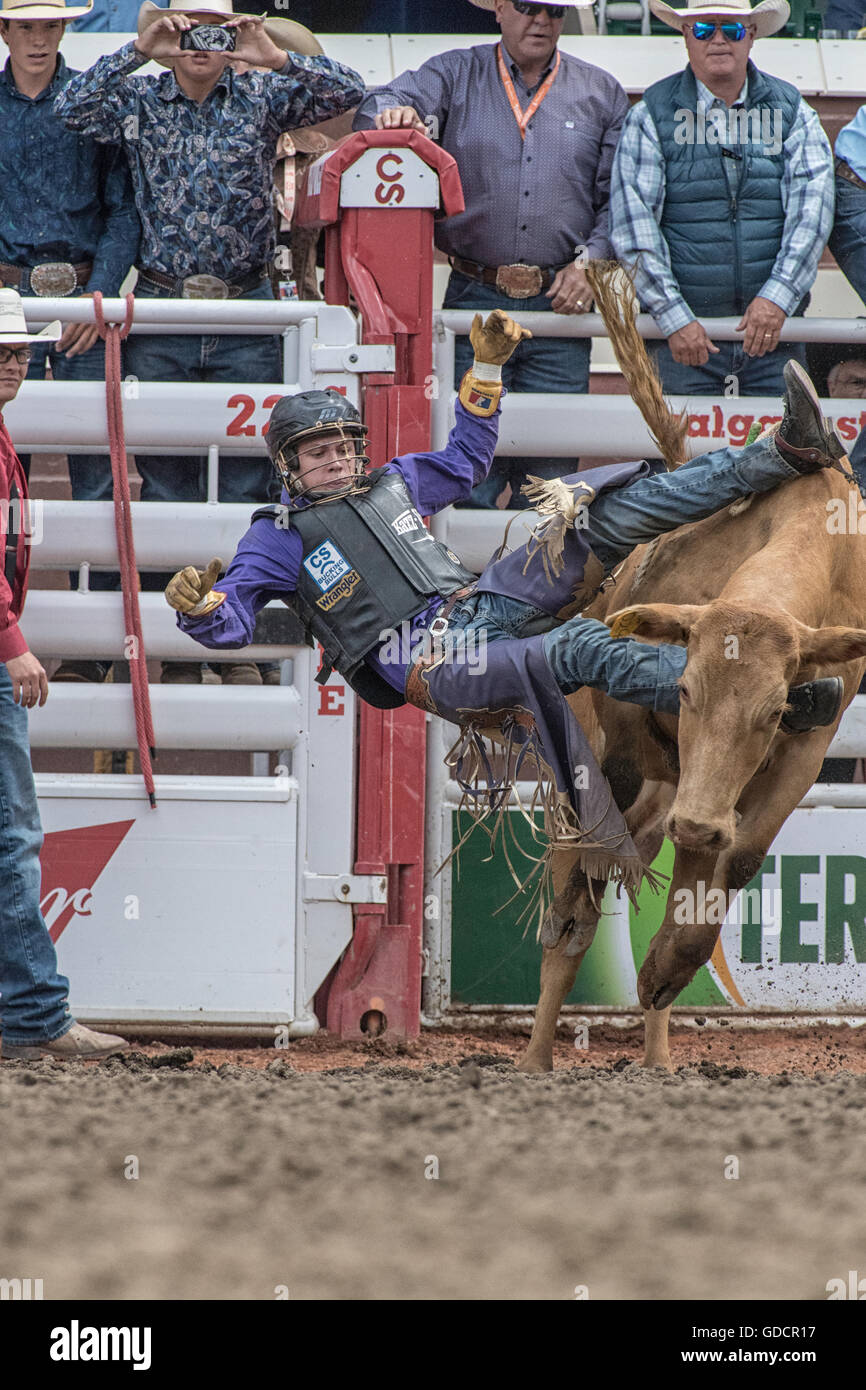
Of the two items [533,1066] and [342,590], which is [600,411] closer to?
[342,590]

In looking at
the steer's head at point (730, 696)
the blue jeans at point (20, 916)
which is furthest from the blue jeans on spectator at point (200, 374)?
the steer's head at point (730, 696)

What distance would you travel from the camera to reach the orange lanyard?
6.16m

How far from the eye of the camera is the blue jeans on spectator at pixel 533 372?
600cm

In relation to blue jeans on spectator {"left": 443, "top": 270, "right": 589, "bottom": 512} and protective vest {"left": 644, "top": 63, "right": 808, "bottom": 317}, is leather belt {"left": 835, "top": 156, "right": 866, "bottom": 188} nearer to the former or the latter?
protective vest {"left": 644, "top": 63, "right": 808, "bottom": 317}

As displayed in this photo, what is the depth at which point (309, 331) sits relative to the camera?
5.71 metres

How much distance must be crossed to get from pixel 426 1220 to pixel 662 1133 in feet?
2.63

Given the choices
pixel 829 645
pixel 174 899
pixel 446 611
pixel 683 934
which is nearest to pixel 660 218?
pixel 446 611

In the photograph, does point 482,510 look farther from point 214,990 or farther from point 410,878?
point 214,990

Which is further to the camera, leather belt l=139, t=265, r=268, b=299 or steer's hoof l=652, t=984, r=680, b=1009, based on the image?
leather belt l=139, t=265, r=268, b=299

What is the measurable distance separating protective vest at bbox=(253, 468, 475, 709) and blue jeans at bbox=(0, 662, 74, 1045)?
3.32ft

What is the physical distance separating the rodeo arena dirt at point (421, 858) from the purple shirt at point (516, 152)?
0.31 meters

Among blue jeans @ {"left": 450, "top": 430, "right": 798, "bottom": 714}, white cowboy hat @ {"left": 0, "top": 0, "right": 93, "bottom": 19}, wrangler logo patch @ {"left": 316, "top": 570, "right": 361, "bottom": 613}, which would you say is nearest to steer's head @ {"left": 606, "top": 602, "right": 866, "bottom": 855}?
blue jeans @ {"left": 450, "top": 430, "right": 798, "bottom": 714}

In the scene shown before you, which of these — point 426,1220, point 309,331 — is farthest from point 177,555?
point 426,1220

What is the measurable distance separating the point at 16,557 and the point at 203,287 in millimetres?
1342
